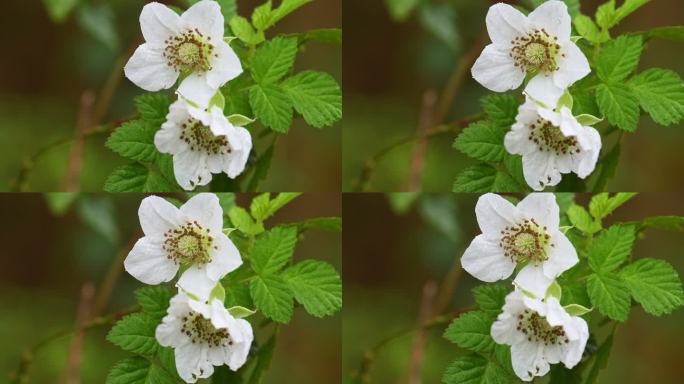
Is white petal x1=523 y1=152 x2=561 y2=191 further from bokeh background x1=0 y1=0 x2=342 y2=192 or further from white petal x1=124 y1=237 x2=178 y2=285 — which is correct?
white petal x1=124 y1=237 x2=178 y2=285

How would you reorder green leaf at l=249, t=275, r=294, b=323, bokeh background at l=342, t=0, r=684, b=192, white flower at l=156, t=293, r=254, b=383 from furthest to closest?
bokeh background at l=342, t=0, r=684, b=192, green leaf at l=249, t=275, r=294, b=323, white flower at l=156, t=293, r=254, b=383

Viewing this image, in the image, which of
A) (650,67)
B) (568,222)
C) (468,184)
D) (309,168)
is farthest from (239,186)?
(650,67)

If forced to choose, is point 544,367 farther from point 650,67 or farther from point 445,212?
point 650,67

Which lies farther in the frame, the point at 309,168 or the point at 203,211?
the point at 309,168

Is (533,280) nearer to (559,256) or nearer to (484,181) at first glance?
(559,256)

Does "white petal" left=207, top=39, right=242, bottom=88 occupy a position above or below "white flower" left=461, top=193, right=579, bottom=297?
above

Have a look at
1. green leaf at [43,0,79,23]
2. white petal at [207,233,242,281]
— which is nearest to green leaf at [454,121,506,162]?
white petal at [207,233,242,281]
